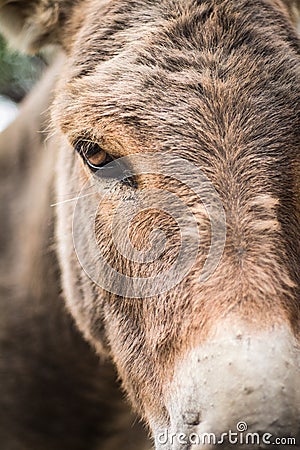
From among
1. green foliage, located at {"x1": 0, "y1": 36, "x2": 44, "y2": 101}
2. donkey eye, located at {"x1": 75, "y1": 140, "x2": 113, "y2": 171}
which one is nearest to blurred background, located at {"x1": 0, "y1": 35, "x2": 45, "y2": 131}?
green foliage, located at {"x1": 0, "y1": 36, "x2": 44, "y2": 101}

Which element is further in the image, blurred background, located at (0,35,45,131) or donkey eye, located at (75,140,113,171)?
blurred background, located at (0,35,45,131)

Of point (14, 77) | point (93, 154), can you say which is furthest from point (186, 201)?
point (14, 77)

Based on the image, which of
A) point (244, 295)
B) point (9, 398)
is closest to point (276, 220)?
point (244, 295)

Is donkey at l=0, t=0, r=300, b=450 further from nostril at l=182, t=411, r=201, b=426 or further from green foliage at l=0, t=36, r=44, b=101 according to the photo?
green foliage at l=0, t=36, r=44, b=101

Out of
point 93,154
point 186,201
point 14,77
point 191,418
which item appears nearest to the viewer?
point 191,418

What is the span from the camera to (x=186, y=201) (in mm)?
2916

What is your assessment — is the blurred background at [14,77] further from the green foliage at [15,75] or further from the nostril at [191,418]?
the nostril at [191,418]

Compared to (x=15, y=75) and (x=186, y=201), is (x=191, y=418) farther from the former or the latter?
(x=15, y=75)

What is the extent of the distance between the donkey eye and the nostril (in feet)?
4.07

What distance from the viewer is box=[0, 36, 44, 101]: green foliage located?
653 cm

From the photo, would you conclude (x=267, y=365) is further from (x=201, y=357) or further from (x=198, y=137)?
(x=198, y=137)

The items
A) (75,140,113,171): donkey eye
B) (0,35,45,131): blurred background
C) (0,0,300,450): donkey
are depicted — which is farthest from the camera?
(0,35,45,131): blurred background

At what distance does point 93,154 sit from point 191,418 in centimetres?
135

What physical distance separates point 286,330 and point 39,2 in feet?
8.61
